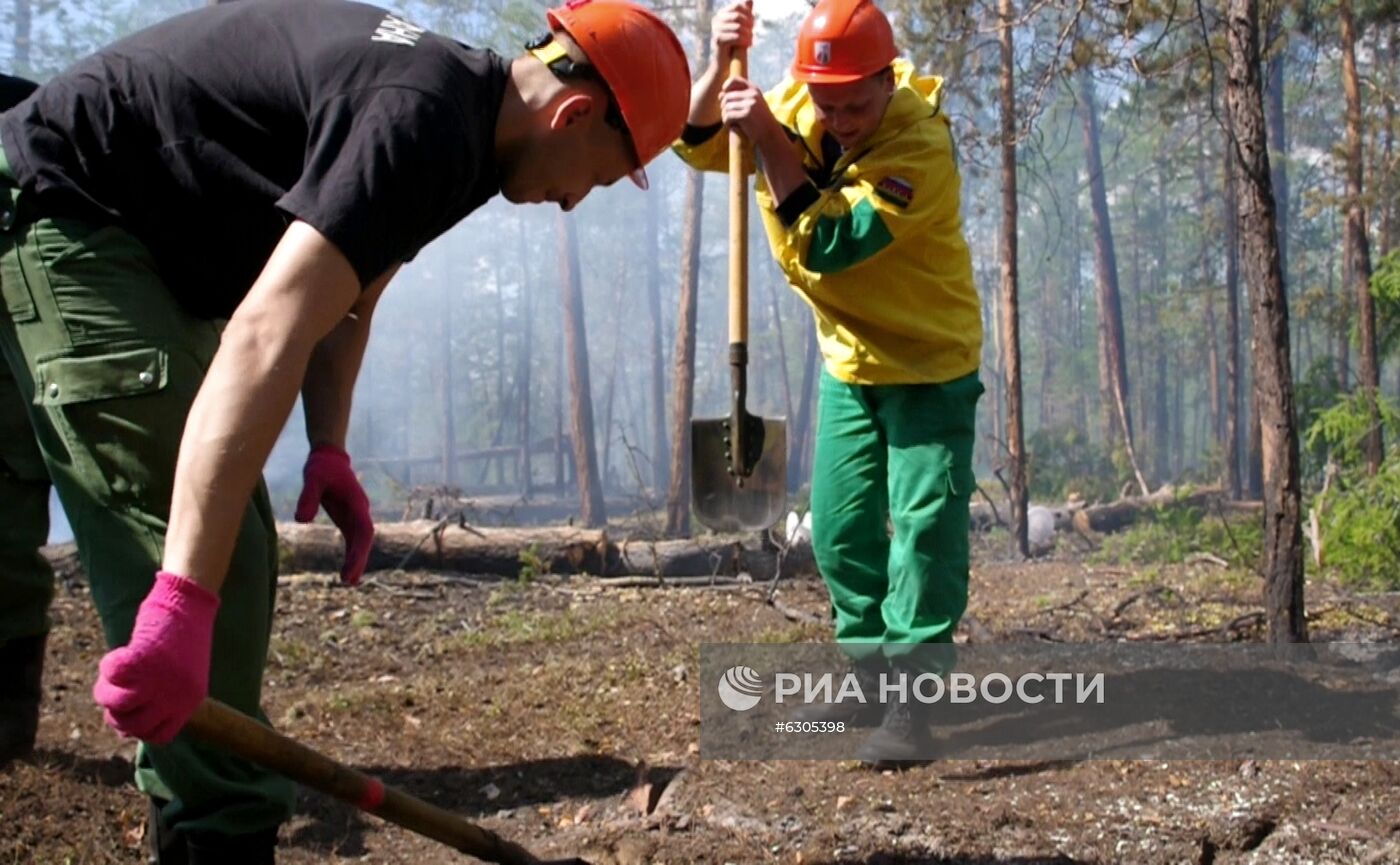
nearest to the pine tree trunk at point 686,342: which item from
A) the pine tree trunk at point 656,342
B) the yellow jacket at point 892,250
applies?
the pine tree trunk at point 656,342

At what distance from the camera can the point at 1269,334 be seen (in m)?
4.45

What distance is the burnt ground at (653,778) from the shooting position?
290 centimetres

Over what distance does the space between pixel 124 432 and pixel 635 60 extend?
1.02 meters

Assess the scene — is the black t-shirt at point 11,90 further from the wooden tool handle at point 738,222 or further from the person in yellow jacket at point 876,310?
the wooden tool handle at point 738,222

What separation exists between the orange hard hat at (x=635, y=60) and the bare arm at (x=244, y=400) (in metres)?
0.60

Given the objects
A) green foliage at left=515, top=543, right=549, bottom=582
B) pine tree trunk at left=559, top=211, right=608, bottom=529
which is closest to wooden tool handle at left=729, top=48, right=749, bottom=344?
green foliage at left=515, top=543, right=549, bottom=582

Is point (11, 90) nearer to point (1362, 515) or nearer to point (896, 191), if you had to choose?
point (896, 191)

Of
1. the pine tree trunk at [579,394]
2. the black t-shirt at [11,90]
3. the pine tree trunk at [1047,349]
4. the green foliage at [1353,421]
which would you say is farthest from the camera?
the pine tree trunk at [1047,349]

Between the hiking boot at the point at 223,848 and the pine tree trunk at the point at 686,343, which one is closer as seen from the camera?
the hiking boot at the point at 223,848

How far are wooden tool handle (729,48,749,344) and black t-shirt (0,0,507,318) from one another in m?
1.98

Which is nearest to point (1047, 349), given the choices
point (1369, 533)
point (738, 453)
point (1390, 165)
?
point (1390, 165)

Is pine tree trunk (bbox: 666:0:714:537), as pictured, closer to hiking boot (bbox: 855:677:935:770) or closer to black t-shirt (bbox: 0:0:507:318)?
hiking boot (bbox: 855:677:935:770)

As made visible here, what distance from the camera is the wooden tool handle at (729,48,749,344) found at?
401cm

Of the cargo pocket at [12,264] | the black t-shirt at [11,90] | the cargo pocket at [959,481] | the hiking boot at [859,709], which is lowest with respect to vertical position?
the hiking boot at [859,709]
